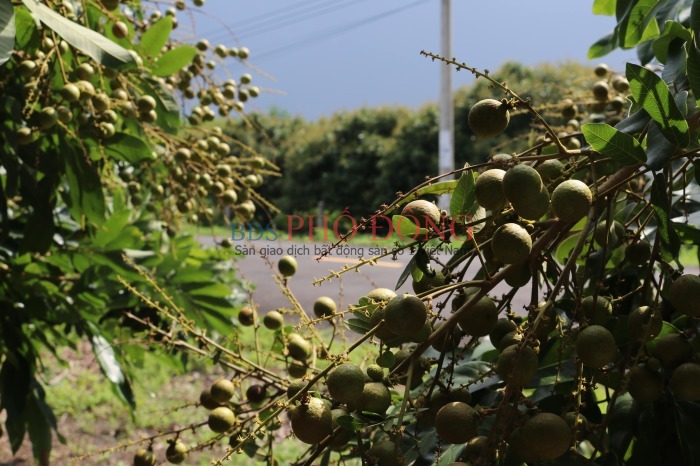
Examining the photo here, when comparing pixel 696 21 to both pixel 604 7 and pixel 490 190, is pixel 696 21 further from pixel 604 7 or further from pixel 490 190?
pixel 604 7

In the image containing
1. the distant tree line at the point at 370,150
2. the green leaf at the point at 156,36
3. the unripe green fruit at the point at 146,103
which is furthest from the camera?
the distant tree line at the point at 370,150

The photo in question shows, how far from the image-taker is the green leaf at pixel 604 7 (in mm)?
921

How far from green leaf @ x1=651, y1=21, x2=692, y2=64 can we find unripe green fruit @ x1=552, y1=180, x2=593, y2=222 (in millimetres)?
203

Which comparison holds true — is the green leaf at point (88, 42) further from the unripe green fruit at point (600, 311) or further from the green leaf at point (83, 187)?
the unripe green fruit at point (600, 311)

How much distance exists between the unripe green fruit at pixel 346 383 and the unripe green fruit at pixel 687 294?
0.24 m

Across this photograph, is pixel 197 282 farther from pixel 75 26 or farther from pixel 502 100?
Result: pixel 502 100

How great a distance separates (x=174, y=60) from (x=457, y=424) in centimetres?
94

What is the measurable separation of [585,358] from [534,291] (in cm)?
6

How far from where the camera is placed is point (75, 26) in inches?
30.6

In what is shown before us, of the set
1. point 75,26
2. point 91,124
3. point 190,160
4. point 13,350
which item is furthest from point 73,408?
point 75,26

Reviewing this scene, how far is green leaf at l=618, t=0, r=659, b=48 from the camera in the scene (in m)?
0.75

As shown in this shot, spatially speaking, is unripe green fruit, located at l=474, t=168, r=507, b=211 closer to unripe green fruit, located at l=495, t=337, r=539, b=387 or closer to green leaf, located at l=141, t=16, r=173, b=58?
unripe green fruit, located at l=495, t=337, r=539, b=387

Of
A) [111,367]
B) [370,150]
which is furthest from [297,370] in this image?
[370,150]

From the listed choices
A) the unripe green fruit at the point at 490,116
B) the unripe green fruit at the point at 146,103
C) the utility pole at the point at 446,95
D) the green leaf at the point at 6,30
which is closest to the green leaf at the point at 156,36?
the unripe green fruit at the point at 146,103
